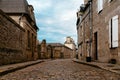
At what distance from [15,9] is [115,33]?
13.4 m

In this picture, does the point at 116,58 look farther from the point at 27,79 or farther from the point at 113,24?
the point at 27,79

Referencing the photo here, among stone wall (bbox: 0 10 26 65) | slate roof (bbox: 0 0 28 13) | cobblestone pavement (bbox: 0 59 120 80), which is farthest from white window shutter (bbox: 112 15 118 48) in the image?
slate roof (bbox: 0 0 28 13)

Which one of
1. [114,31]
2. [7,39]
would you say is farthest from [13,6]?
[114,31]

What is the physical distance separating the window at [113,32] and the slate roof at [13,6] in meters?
11.7

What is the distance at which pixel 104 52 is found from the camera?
615 inches

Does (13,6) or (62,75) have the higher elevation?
(13,6)

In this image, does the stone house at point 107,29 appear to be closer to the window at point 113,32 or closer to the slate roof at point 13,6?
the window at point 113,32

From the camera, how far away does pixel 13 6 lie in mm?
23719

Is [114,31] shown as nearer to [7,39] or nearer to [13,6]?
[7,39]

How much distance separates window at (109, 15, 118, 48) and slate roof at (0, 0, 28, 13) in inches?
462

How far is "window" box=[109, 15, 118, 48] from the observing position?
12.8m

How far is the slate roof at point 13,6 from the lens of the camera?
22969mm

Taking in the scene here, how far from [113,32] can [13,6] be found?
13.9 m

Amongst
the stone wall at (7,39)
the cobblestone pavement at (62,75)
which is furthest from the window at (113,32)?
the stone wall at (7,39)
